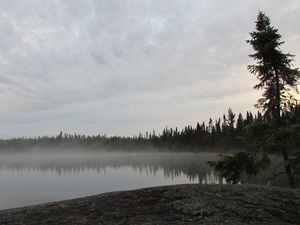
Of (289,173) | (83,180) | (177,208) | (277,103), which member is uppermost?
(277,103)

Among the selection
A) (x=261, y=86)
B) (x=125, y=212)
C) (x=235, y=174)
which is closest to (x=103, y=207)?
(x=125, y=212)

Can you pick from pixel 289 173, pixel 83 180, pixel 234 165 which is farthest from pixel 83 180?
pixel 289 173

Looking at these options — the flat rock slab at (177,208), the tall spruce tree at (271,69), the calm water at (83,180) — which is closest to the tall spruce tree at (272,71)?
the tall spruce tree at (271,69)

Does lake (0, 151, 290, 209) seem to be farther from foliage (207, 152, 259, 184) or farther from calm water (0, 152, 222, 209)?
foliage (207, 152, 259, 184)

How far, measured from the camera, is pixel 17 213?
9.55 metres

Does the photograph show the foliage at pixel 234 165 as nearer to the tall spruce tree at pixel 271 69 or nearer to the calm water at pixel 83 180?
the tall spruce tree at pixel 271 69

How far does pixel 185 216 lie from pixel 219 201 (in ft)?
4.23

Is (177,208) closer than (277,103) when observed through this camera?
Yes

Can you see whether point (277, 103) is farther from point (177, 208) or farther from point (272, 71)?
point (177, 208)

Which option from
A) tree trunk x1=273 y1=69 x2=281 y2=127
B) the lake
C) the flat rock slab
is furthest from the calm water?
the flat rock slab

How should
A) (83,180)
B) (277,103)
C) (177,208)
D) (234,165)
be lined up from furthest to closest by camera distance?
(83,180) < (277,103) < (234,165) < (177,208)

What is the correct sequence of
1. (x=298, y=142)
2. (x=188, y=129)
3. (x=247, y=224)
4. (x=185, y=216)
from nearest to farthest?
(x=247, y=224)
(x=185, y=216)
(x=298, y=142)
(x=188, y=129)

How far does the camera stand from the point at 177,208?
8812 millimetres

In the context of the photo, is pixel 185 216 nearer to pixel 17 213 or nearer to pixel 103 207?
pixel 103 207
